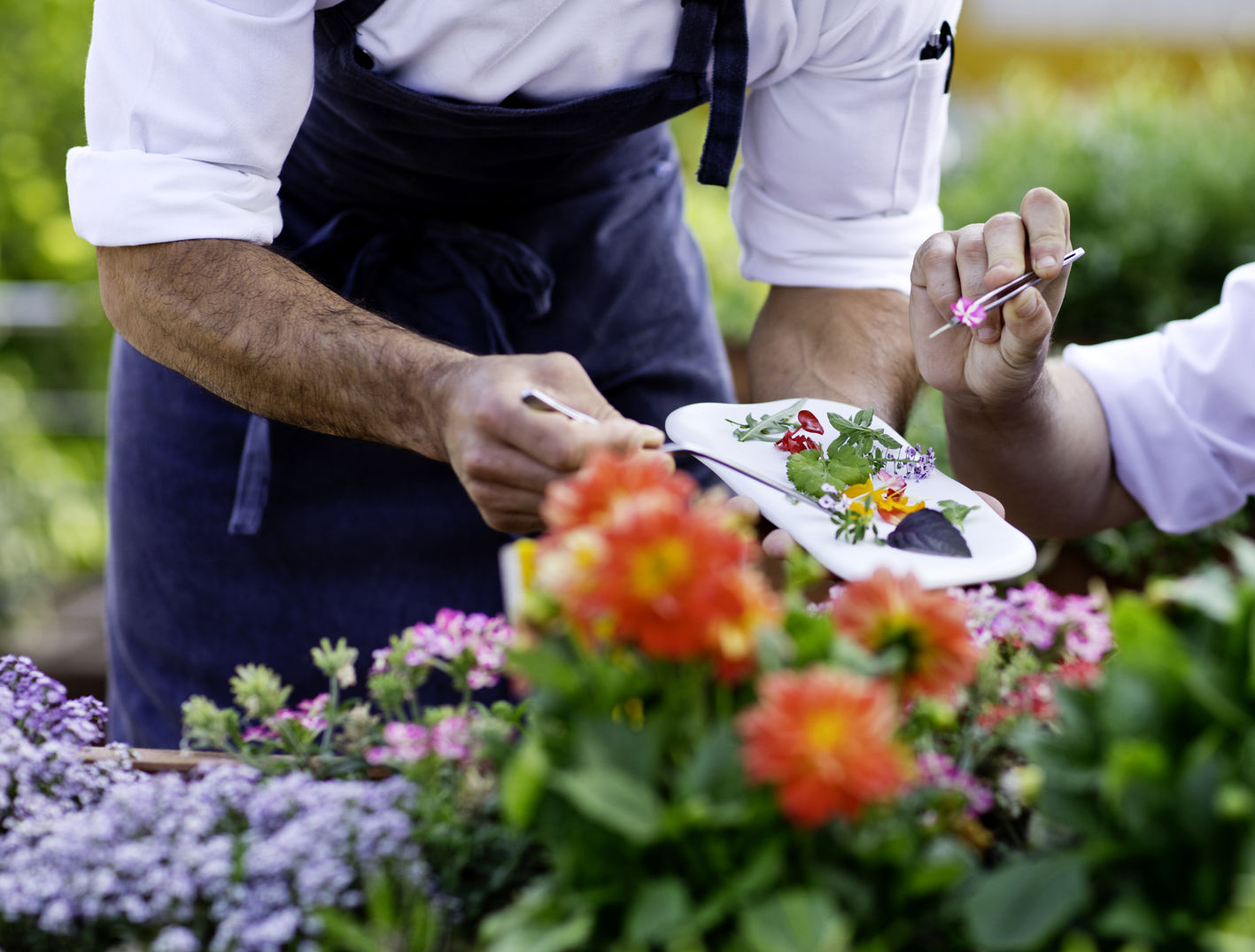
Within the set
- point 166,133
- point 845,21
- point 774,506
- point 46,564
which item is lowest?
point 46,564

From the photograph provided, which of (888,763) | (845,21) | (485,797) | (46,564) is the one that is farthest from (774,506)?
(46,564)

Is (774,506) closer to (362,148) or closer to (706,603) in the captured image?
(706,603)

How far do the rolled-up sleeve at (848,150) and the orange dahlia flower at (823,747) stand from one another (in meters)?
1.00

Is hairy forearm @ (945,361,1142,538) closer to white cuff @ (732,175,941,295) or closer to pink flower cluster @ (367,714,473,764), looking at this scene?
white cuff @ (732,175,941,295)

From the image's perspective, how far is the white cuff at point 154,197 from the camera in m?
0.99

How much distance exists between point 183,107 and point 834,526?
690mm

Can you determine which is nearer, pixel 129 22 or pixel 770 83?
pixel 129 22

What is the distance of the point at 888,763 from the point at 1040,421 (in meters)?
0.90

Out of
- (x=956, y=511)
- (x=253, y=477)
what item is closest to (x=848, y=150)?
(x=956, y=511)

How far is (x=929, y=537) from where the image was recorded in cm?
86

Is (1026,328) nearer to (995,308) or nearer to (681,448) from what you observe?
(995,308)

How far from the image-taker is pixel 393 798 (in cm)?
61

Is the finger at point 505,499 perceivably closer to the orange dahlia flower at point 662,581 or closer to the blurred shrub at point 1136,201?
the orange dahlia flower at point 662,581

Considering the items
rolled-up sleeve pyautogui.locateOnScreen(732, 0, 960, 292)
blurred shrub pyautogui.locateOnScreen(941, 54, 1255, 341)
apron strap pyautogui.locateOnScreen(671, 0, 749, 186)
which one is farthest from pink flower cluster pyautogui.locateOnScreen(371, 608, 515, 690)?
blurred shrub pyautogui.locateOnScreen(941, 54, 1255, 341)
